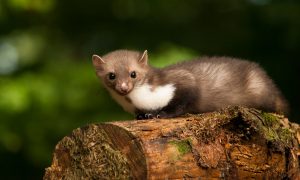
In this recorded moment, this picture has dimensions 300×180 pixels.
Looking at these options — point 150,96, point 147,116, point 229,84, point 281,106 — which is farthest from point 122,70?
point 281,106

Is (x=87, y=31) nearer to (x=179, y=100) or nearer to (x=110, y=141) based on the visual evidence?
(x=179, y=100)

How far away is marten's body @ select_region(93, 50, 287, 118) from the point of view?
28.8 feet

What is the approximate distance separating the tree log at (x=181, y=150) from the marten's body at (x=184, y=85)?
127 cm

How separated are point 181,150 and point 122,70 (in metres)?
2.20

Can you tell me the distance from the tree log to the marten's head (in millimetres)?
1434

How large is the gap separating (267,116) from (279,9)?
6.70m

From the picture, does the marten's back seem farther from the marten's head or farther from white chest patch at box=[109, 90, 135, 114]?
white chest patch at box=[109, 90, 135, 114]

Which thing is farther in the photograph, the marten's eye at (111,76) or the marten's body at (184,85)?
the marten's eye at (111,76)

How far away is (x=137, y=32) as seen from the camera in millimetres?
15055

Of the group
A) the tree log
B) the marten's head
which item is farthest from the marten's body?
the tree log

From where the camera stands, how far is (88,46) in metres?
15.8

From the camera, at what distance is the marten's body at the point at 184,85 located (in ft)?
28.8

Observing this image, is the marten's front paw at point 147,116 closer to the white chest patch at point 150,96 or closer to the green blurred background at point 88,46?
the white chest patch at point 150,96

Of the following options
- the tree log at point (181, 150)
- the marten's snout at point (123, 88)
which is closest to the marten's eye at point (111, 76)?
the marten's snout at point (123, 88)
